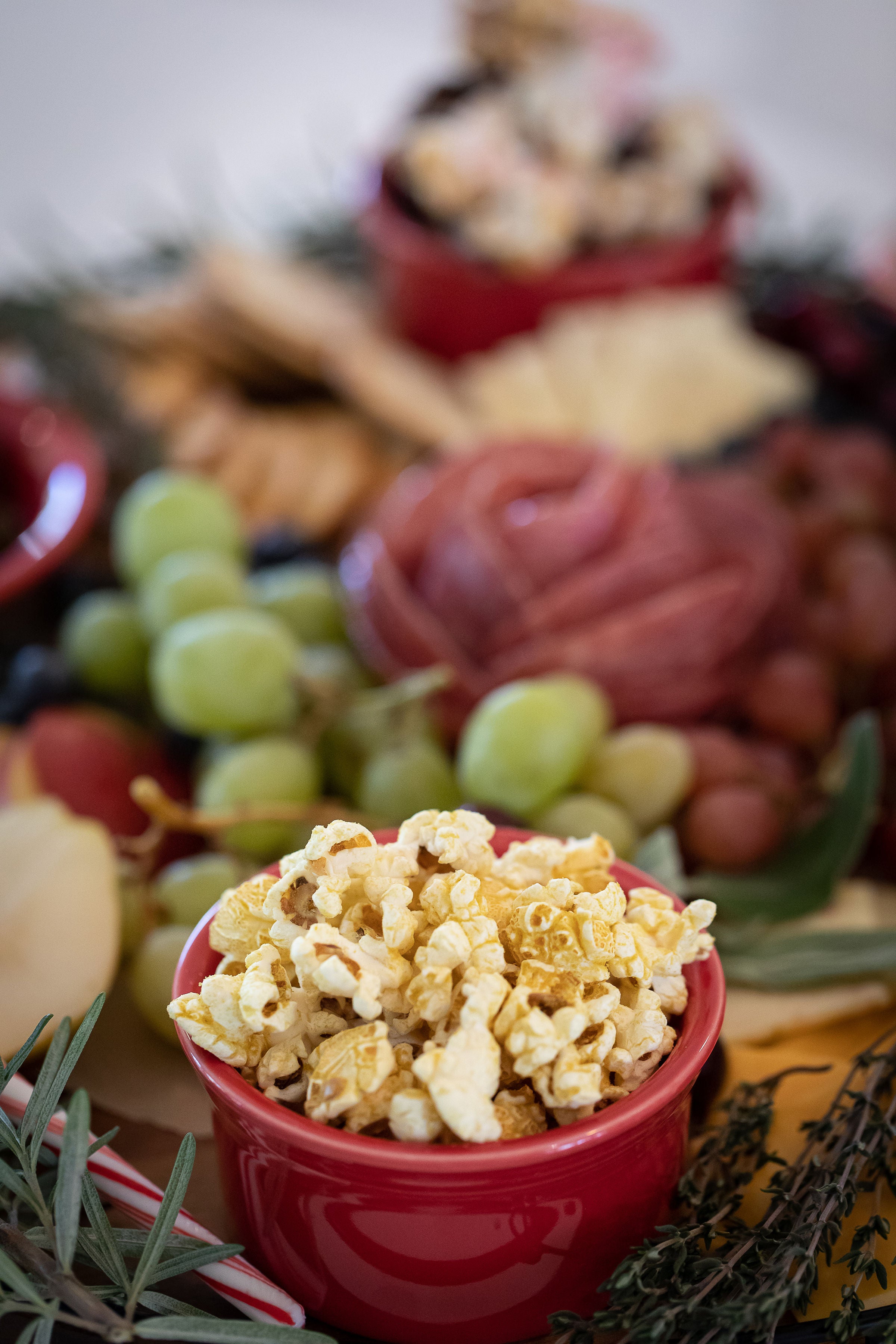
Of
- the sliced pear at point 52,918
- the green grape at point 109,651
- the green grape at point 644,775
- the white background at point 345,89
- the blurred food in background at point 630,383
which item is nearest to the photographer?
the sliced pear at point 52,918

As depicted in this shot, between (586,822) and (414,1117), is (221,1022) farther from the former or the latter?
(586,822)

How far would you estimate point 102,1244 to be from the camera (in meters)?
0.31

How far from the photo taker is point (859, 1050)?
45cm

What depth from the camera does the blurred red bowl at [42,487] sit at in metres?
0.64

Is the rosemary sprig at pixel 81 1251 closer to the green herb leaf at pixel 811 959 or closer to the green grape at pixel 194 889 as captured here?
the green grape at pixel 194 889

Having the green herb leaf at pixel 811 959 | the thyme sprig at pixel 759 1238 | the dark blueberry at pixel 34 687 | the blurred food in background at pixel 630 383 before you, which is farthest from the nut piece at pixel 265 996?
the blurred food in background at pixel 630 383

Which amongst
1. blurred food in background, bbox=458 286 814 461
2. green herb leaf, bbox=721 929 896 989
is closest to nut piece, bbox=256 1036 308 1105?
green herb leaf, bbox=721 929 896 989

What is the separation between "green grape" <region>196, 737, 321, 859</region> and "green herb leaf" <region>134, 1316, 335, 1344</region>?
0.72ft

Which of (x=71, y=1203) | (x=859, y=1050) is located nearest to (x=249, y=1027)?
(x=71, y=1203)

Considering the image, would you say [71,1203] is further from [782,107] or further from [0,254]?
[782,107]

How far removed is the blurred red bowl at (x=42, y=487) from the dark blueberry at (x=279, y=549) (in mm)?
100

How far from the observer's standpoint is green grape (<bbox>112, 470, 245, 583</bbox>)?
63 centimetres

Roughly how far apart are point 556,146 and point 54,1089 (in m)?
0.79

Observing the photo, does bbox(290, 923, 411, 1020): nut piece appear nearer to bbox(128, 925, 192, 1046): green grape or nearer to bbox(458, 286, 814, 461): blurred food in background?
bbox(128, 925, 192, 1046): green grape
